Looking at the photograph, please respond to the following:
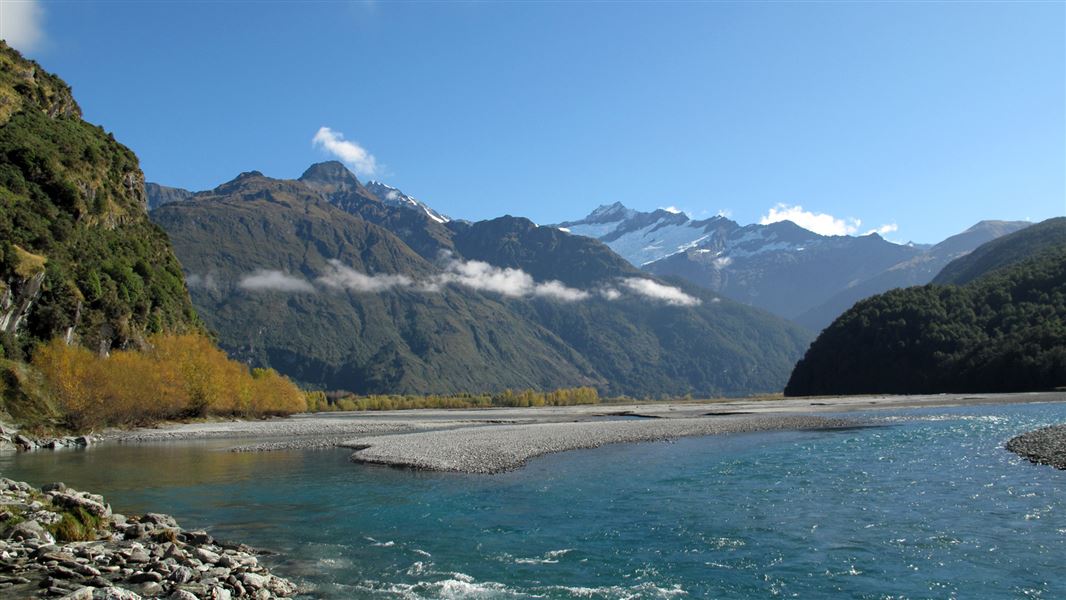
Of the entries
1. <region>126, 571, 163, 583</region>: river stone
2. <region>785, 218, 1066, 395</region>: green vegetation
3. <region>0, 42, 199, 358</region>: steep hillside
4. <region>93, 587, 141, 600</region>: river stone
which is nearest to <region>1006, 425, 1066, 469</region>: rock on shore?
<region>126, 571, 163, 583</region>: river stone

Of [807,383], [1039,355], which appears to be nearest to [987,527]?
[1039,355]

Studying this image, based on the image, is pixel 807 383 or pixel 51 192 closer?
pixel 51 192

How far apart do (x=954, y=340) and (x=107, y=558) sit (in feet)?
585

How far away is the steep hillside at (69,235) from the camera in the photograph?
79.9m

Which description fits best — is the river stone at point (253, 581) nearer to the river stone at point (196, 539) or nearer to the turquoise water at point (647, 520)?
the turquoise water at point (647, 520)

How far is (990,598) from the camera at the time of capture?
1814 centimetres

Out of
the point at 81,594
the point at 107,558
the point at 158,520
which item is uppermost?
the point at 81,594

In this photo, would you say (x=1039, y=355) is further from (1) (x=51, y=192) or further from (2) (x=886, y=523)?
(1) (x=51, y=192)

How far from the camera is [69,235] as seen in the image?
95.6m

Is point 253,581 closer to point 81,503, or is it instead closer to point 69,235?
point 81,503

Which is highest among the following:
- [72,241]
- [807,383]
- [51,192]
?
[51,192]

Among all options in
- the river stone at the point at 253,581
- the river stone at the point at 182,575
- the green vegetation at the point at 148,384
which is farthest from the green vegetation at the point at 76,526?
the green vegetation at the point at 148,384

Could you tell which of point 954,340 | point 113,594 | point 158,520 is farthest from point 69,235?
point 954,340

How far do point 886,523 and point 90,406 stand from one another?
75465 mm
